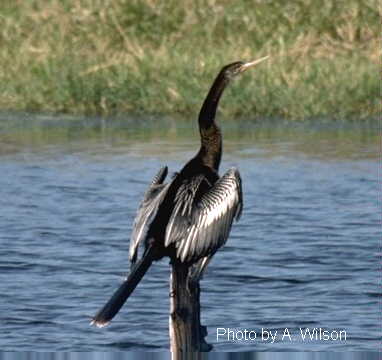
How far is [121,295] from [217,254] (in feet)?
12.5

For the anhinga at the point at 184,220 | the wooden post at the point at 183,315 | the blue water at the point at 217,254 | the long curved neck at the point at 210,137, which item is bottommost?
the blue water at the point at 217,254

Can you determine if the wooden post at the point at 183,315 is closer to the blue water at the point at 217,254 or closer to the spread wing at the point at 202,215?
the spread wing at the point at 202,215

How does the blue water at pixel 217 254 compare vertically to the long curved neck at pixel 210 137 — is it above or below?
below

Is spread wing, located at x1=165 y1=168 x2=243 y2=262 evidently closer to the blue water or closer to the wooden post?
the wooden post

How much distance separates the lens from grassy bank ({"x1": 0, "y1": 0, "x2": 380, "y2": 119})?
647 inches

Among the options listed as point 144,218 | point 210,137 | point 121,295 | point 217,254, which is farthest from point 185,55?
point 121,295

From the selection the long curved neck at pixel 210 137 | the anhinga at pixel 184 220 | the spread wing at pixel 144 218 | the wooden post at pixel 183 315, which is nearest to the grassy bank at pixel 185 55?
the long curved neck at pixel 210 137

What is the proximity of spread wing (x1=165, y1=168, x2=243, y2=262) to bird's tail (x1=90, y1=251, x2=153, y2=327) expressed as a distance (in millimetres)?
159

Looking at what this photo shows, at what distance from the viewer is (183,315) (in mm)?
7562

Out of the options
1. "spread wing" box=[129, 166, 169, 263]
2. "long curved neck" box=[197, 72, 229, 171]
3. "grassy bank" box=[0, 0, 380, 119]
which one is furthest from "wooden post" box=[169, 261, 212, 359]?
"grassy bank" box=[0, 0, 380, 119]

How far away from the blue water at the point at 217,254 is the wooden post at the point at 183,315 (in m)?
0.77

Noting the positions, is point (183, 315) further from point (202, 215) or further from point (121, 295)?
point (202, 215)

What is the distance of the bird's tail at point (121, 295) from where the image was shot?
728cm

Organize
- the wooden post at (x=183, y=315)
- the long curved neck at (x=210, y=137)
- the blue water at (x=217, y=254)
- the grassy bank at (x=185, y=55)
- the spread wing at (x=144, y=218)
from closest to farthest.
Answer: the wooden post at (x=183, y=315), the spread wing at (x=144, y=218), the long curved neck at (x=210, y=137), the blue water at (x=217, y=254), the grassy bank at (x=185, y=55)
